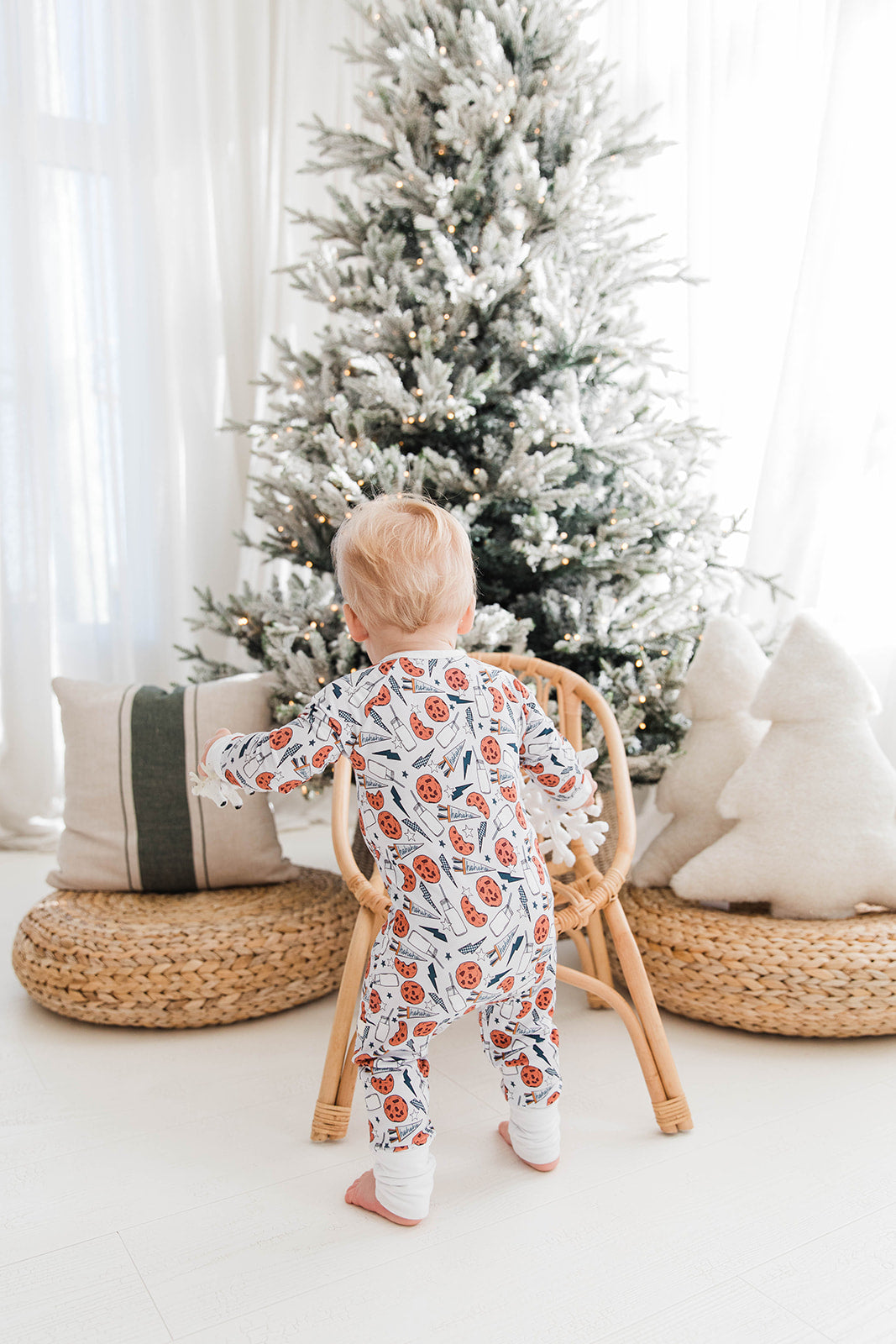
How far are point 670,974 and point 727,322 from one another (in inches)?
69.7

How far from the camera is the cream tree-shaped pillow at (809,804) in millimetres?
1776

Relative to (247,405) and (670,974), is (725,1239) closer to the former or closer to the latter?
(670,974)

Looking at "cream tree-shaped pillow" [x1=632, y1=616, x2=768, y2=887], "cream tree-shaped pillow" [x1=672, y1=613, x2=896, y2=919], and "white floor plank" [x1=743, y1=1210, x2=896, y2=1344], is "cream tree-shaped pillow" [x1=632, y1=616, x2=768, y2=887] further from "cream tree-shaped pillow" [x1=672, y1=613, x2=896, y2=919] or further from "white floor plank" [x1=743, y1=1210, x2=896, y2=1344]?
"white floor plank" [x1=743, y1=1210, x2=896, y2=1344]

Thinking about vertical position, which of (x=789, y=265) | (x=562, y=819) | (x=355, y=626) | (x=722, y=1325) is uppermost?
(x=789, y=265)

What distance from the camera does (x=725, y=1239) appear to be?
1.21 m

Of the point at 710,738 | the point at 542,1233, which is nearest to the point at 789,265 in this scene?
the point at 710,738

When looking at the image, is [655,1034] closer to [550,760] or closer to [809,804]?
[550,760]

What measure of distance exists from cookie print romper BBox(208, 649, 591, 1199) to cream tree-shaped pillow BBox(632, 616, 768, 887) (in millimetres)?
742

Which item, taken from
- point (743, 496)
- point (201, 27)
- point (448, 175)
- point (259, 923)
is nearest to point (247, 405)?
point (201, 27)

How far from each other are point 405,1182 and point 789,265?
7.62ft

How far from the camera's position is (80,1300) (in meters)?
1.13

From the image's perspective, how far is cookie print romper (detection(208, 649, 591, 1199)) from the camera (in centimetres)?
124

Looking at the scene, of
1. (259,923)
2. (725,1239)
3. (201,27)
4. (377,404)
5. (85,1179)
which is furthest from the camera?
(201,27)

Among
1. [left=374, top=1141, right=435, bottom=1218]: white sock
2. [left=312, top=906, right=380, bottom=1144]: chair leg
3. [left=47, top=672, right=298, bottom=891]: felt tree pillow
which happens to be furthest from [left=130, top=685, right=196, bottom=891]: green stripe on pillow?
[left=374, top=1141, right=435, bottom=1218]: white sock
